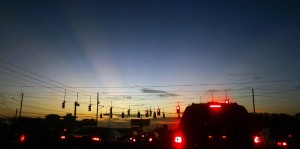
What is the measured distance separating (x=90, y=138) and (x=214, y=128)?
6.24 m

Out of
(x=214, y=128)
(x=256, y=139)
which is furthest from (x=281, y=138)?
(x=214, y=128)

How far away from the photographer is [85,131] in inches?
514

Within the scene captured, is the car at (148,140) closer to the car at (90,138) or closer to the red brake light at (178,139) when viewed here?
the car at (90,138)

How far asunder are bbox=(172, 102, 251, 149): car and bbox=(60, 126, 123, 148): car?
538 centimetres

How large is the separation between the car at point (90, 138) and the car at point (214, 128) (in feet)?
17.6

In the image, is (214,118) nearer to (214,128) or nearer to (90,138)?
(214,128)

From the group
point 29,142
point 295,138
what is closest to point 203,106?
point 29,142

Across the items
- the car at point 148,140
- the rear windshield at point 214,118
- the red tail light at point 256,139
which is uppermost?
the rear windshield at point 214,118

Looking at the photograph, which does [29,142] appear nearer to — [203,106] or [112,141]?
[112,141]

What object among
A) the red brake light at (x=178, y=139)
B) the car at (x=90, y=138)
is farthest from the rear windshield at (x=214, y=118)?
the car at (x=90, y=138)

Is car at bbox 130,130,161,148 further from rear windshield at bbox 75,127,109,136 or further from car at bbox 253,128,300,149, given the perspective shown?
rear windshield at bbox 75,127,109,136

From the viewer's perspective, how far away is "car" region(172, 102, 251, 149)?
7.50m

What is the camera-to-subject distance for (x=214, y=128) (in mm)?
7625

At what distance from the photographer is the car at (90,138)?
12.3 metres
